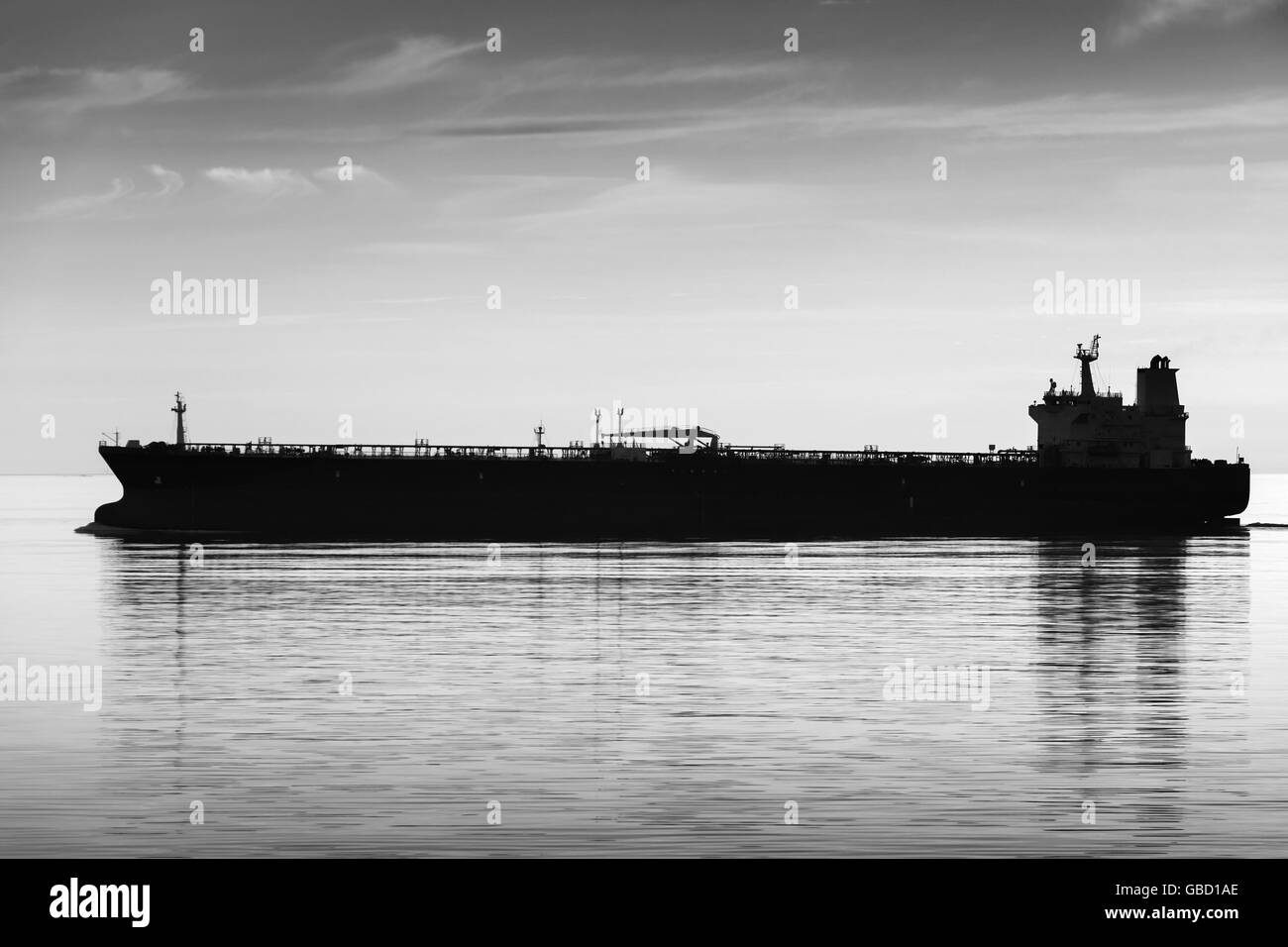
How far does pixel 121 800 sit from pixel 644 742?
7.26 metres

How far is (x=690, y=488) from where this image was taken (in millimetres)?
92125

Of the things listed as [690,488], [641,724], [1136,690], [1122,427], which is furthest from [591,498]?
[641,724]

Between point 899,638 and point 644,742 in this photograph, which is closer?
point 644,742

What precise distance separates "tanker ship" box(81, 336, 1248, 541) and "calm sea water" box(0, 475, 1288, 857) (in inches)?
1475

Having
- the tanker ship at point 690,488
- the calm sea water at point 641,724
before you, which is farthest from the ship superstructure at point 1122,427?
the calm sea water at point 641,724

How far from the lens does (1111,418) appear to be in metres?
109

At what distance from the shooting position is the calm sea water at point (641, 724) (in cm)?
1581

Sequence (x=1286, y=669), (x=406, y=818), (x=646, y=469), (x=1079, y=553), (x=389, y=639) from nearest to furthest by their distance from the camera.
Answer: (x=406, y=818) → (x=1286, y=669) → (x=389, y=639) → (x=1079, y=553) → (x=646, y=469)

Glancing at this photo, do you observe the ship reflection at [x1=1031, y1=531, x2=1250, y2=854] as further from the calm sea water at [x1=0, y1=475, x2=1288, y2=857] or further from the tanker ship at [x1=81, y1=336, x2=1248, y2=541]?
the tanker ship at [x1=81, y1=336, x2=1248, y2=541]

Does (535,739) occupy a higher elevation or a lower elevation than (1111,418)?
lower

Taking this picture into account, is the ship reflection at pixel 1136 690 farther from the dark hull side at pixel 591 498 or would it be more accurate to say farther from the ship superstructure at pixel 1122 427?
the ship superstructure at pixel 1122 427

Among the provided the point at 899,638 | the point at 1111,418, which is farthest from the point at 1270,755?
the point at 1111,418
